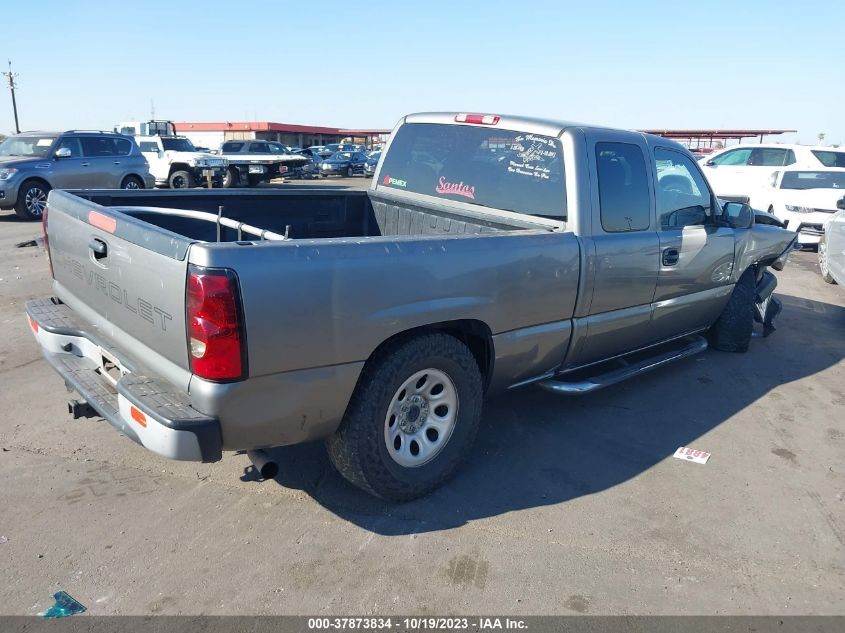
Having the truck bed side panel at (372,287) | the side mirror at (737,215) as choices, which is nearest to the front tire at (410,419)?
the truck bed side panel at (372,287)

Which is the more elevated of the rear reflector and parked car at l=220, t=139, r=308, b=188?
the rear reflector

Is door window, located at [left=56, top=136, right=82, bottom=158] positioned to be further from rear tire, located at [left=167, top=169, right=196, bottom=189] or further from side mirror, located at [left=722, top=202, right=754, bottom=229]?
side mirror, located at [left=722, top=202, right=754, bottom=229]

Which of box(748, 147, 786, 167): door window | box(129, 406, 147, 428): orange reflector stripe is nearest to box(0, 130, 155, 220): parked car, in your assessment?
box(129, 406, 147, 428): orange reflector stripe

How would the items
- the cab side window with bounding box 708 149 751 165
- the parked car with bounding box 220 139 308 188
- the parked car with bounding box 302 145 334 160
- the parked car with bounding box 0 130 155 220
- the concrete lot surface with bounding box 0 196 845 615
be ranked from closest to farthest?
the concrete lot surface with bounding box 0 196 845 615 < the parked car with bounding box 0 130 155 220 < the cab side window with bounding box 708 149 751 165 < the parked car with bounding box 220 139 308 188 < the parked car with bounding box 302 145 334 160

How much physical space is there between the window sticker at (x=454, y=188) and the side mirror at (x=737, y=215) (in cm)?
216

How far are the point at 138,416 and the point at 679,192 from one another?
13.0 feet

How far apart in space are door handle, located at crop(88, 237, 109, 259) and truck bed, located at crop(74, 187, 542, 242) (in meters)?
0.54

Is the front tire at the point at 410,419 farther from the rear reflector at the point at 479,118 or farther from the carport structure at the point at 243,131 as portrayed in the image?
the carport structure at the point at 243,131

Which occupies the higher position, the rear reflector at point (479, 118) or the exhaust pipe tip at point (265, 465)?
the rear reflector at point (479, 118)

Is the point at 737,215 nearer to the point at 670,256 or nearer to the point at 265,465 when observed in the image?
the point at 670,256

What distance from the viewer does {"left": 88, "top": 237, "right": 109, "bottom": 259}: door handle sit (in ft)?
10.00

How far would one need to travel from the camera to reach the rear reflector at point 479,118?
432 centimetres

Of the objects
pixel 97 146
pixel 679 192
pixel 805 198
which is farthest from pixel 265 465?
pixel 97 146

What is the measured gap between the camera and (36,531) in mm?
2994
